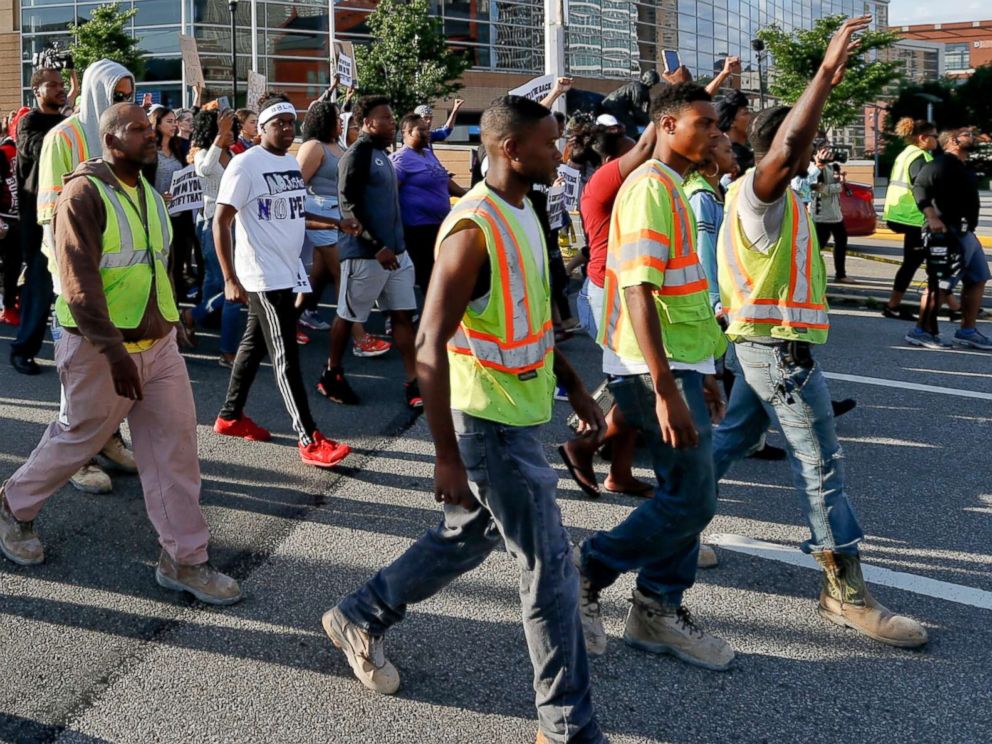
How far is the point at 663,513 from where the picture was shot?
12.2 feet

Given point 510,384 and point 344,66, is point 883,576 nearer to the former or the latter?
point 510,384

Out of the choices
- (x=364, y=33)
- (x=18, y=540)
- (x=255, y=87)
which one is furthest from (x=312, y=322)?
(x=364, y=33)

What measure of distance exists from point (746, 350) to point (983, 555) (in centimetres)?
151

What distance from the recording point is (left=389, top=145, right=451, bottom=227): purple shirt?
787cm

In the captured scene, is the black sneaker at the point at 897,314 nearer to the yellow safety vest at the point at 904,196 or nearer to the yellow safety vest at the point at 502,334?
the yellow safety vest at the point at 904,196

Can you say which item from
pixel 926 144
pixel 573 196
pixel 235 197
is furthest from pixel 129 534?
pixel 926 144

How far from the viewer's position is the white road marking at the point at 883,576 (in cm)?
439

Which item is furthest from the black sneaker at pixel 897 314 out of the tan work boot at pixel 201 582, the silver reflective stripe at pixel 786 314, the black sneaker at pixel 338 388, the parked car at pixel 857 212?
the tan work boot at pixel 201 582

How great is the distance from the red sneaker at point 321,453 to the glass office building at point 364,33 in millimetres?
41195

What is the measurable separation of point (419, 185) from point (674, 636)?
4.73m

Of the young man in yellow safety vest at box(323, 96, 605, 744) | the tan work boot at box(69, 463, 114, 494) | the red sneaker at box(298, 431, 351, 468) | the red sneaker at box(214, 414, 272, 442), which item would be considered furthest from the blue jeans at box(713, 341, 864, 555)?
the red sneaker at box(214, 414, 272, 442)

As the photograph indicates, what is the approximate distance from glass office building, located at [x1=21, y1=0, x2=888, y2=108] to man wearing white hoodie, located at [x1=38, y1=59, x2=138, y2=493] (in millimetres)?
40545

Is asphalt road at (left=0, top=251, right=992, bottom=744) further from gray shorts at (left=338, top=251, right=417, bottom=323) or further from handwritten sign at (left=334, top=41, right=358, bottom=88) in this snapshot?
handwritten sign at (left=334, top=41, right=358, bottom=88)

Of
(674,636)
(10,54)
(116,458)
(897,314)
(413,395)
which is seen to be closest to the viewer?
(674,636)
